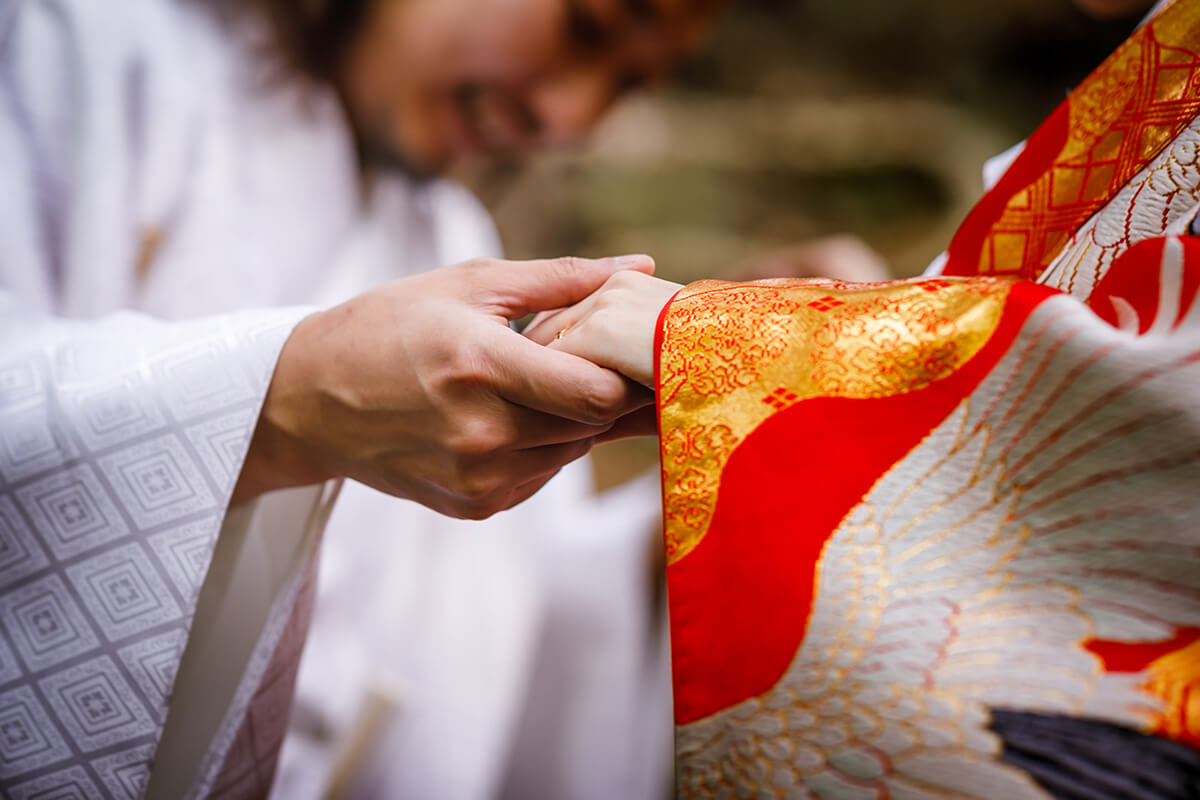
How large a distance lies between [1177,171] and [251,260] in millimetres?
1043

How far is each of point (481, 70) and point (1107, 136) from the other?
3.57 feet

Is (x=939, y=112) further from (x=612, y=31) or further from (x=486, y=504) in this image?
(x=486, y=504)

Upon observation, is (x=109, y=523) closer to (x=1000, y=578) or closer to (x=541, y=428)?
(x=541, y=428)

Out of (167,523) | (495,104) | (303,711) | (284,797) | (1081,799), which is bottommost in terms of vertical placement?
(284,797)

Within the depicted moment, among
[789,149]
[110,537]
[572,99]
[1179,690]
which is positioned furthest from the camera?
[789,149]

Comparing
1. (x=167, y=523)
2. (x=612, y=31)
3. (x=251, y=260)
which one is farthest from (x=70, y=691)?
(x=612, y=31)

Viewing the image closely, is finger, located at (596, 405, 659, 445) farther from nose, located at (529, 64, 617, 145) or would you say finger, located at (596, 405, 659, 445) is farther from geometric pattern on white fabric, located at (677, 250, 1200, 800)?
nose, located at (529, 64, 617, 145)

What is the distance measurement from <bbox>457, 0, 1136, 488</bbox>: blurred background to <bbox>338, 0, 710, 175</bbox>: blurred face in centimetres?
23

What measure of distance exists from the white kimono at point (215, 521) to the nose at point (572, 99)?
0.24 m

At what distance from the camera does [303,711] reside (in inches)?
40.0

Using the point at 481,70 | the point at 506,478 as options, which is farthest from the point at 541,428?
the point at 481,70

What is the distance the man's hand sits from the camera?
44 cm

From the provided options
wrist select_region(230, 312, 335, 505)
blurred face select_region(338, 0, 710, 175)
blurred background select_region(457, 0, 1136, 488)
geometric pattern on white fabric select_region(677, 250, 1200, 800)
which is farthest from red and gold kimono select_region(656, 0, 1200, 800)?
blurred background select_region(457, 0, 1136, 488)

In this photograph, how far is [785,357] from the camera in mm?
391
